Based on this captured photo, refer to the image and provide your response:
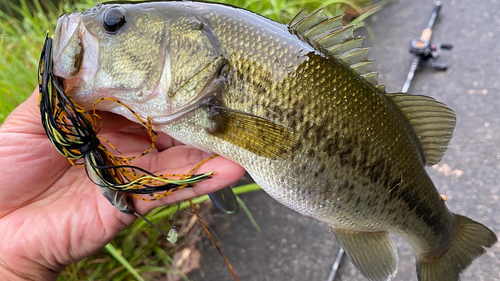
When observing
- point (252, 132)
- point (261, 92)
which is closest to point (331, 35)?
point (261, 92)

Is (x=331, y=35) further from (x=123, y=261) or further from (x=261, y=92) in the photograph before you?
(x=123, y=261)

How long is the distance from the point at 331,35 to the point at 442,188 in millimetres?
1672

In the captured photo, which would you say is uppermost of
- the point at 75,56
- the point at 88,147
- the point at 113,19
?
the point at 113,19

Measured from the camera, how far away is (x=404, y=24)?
358cm

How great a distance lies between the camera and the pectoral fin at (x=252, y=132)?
1.30 meters

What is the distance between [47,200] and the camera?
1.55 metres

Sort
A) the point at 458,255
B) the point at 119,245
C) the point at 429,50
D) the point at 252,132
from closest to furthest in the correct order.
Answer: the point at 252,132 < the point at 458,255 < the point at 119,245 < the point at 429,50

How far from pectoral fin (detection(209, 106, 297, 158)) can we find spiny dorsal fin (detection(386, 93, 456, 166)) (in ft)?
1.73

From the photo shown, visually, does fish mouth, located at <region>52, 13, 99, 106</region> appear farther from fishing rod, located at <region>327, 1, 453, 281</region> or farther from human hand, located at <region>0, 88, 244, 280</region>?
fishing rod, located at <region>327, 1, 453, 281</region>

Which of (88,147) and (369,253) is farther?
(369,253)

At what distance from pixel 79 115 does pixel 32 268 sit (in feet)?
2.63

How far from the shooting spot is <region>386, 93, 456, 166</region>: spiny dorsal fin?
148 cm

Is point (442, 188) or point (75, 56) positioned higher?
point (75, 56)

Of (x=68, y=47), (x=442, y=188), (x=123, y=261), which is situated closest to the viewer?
(x=68, y=47)
